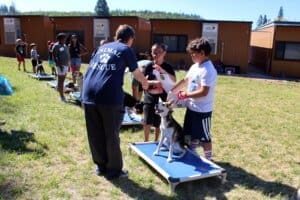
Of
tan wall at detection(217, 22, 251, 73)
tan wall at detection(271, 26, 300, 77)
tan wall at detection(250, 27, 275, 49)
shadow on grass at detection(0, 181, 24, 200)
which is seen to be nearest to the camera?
shadow on grass at detection(0, 181, 24, 200)

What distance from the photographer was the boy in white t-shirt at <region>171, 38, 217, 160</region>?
457cm

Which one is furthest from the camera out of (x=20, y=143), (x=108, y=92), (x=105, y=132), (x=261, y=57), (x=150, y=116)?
(x=261, y=57)

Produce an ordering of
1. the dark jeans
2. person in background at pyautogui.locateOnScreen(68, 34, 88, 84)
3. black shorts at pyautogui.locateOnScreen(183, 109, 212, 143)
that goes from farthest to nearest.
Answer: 1. person in background at pyautogui.locateOnScreen(68, 34, 88, 84)
2. black shorts at pyautogui.locateOnScreen(183, 109, 212, 143)
3. the dark jeans

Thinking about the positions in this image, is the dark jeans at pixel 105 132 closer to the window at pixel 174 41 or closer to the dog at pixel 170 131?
the dog at pixel 170 131

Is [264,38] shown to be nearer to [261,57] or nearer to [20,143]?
[261,57]

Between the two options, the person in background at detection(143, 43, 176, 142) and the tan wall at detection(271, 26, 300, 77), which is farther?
the tan wall at detection(271, 26, 300, 77)

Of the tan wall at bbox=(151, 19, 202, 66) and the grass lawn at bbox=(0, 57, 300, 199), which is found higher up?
the tan wall at bbox=(151, 19, 202, 66)

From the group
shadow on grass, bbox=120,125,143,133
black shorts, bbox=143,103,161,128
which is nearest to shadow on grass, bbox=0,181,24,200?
black shorts, bbox=143,103,161,128

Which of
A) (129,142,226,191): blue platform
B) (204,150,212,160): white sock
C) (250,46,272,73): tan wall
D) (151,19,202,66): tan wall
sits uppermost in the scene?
(151,19,202,66): tan wall

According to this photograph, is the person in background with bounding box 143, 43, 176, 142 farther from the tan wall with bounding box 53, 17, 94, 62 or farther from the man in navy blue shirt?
the tan wall with bounding box 53, 17, 94, 62

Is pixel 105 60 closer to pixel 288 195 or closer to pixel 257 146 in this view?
pixel 288 195

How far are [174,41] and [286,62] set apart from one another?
6646 millimetres

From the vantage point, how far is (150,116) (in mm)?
5578

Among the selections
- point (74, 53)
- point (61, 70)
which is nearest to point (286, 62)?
point (74, 53)
